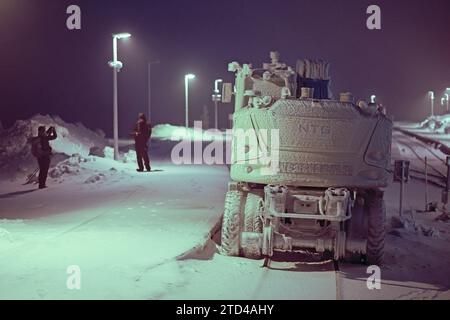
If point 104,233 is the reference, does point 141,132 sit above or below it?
above

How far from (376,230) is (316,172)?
1376 millimetres

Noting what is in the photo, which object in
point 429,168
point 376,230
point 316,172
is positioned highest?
point 316,172

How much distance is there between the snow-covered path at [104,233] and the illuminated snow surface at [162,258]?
17 mm

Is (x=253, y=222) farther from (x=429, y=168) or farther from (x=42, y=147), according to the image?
(x=429, y=168)

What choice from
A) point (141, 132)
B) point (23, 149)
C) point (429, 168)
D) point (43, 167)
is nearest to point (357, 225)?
point (43, 167)

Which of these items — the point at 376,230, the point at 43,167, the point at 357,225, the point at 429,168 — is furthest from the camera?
the point at 429,168

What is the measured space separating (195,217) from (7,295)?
5.99 m

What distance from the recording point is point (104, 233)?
1068cm

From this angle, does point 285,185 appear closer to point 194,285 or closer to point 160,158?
point 194,285

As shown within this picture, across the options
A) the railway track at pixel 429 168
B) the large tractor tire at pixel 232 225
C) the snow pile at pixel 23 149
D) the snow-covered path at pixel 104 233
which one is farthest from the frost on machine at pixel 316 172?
the snow pile at pixel 23 149

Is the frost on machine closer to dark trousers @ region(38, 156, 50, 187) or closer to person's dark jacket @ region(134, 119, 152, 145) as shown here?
dark trousers @ region(38, 156, 50, 187)

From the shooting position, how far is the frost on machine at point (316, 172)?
8367 mm

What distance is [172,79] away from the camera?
88.6 m

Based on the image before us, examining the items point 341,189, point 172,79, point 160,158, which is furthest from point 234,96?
point 172,79
